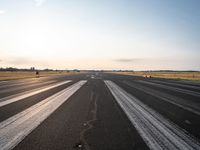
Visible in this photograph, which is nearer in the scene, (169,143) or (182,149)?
(182,149)

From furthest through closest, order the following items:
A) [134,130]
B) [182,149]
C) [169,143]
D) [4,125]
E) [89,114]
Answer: [89,114] → [4,125] → [134,130] → [169,143] → [182,149]

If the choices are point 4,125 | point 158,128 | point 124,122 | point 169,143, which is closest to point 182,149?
point 169,143

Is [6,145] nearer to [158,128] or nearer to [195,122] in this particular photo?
[158,128]

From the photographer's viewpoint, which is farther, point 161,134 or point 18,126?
point 18,126

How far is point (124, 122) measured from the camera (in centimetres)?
546

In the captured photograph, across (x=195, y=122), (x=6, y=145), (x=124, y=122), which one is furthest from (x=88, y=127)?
(x=195, y=122)

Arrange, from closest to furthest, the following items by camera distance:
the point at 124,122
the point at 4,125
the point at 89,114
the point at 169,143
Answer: the point at 169,143 < the point at 4,125 < the point at 124,122 < the point at 89,114

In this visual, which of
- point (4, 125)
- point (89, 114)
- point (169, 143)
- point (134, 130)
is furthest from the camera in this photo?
point (89, 114)

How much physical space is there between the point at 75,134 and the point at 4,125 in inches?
78.9

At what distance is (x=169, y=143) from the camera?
3779 mm

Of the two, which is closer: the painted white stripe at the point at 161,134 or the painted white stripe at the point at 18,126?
the painted white stripe at the point at 161,134

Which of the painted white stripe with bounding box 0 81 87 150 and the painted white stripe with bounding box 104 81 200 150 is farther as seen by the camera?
the painted white stripe with bounding box 0 81 87 150

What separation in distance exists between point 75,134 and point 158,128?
2.01 m

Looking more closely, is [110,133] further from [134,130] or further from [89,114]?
[89,114]
